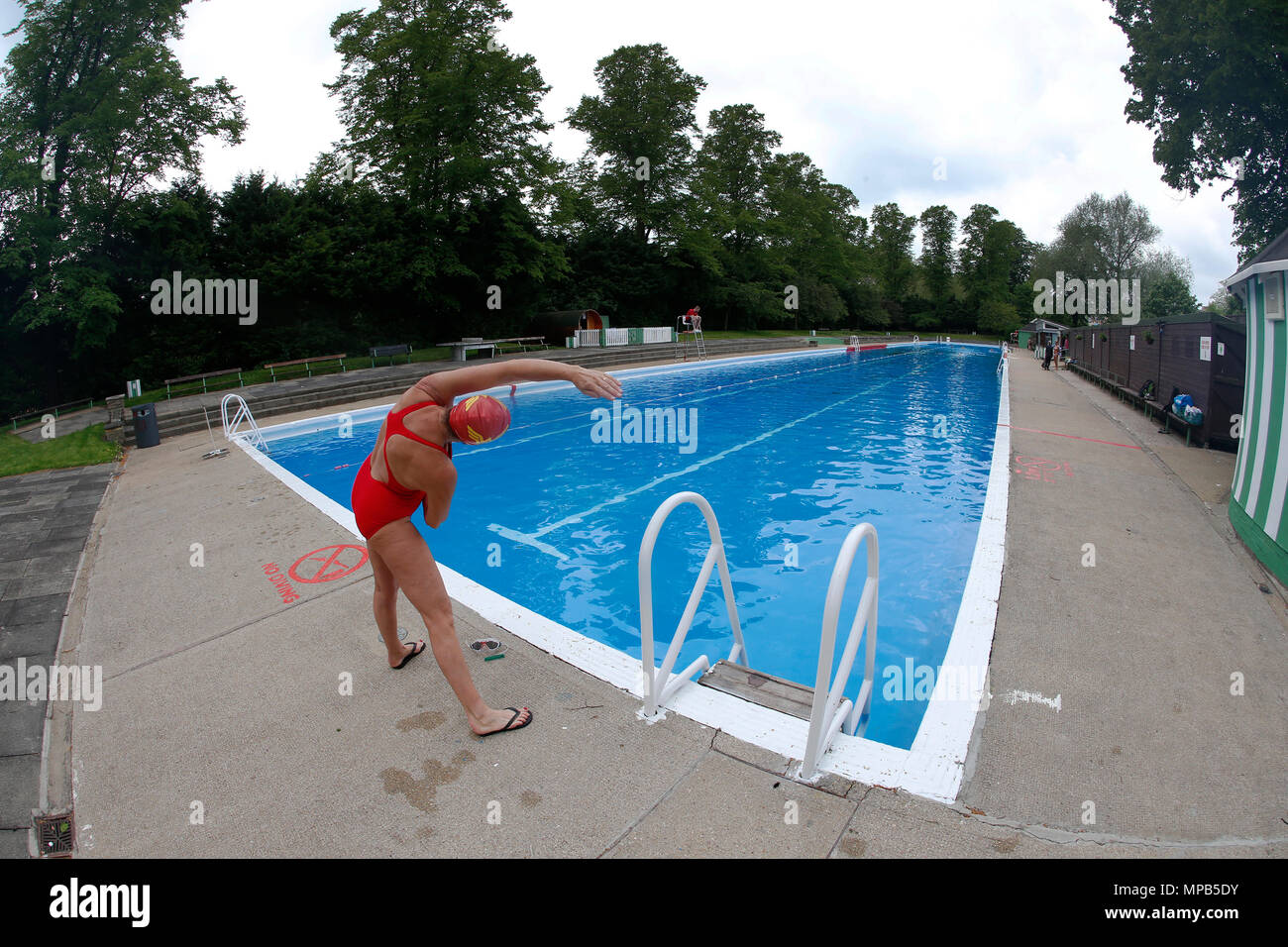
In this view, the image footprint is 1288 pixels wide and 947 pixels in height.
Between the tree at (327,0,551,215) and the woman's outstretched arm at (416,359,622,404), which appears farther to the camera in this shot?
the tree at (327,0,551,215)

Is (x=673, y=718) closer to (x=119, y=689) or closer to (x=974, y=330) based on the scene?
(x=119, y=689)

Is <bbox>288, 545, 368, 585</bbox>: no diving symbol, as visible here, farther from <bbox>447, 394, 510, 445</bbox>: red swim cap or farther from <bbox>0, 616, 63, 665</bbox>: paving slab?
<bbox>447, 394, 510, 445</bbox>: red swim cap

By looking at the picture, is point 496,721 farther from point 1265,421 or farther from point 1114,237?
point 1114,237

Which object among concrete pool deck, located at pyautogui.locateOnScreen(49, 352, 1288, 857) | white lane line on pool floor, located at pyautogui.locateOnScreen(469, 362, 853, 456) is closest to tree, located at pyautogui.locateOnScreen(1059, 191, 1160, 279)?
white lane line on pool floor, located at pyautogui.locateOnScreen(469, 362, 853, 456)

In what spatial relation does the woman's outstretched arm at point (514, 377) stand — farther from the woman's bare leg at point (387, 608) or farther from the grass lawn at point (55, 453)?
the grass lawn at point (55, 453)

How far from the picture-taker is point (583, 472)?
37.1ft

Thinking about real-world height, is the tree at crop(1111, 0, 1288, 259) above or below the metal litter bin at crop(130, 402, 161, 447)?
above

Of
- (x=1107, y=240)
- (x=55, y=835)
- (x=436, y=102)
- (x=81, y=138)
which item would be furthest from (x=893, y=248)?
(x=55, y=835)

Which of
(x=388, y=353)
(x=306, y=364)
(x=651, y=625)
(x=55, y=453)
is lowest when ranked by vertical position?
(x=651, y=625)

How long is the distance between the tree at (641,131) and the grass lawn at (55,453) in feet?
124

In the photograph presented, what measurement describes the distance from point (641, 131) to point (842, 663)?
4747cm

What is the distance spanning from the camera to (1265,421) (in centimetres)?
612

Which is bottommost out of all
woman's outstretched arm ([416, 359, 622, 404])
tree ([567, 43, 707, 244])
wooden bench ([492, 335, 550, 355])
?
woman's outstretched arm ([416, 359, 622, 404])

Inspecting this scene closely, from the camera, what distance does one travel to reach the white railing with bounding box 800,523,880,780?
2777 mm
